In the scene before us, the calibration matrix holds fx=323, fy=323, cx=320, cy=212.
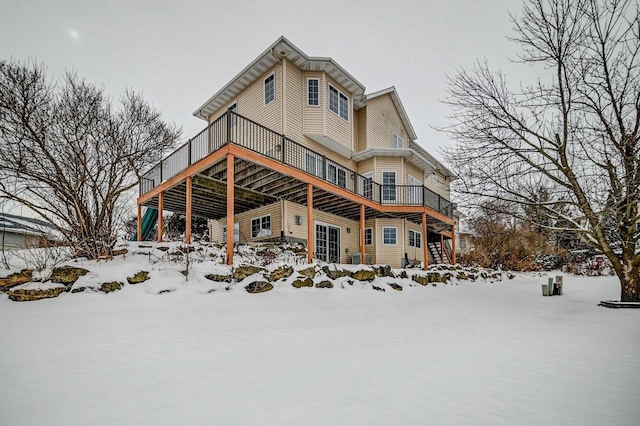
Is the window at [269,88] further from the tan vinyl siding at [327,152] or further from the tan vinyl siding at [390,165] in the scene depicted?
the tan vinyl siding at [390,165]

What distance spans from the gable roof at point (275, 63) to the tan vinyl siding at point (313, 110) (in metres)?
0.33

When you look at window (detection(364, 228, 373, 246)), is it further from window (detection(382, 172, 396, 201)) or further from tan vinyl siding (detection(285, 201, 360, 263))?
window (detection(382, 172, 396, 201))

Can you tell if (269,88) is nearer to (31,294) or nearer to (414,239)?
(414,239)

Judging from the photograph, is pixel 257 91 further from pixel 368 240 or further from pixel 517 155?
pixel 517 155

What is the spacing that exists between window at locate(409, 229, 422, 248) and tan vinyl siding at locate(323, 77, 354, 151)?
5790 mm

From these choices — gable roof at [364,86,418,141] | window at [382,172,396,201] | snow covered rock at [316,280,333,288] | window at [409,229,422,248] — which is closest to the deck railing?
window at [382,172,396,201]

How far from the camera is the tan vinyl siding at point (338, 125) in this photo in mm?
13844

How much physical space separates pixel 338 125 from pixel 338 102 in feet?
3.79

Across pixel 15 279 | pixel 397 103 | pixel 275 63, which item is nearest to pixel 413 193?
pixel 397 103

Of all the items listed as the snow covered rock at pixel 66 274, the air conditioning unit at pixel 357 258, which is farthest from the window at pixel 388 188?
the snow covered rock at pixel 66 274

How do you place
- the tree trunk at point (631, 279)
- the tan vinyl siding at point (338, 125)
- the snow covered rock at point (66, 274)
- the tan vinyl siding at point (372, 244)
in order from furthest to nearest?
the tan vinyl siding at point (372, 244) < the tan vinyl siding at point (338, 125) < the tree trunk at point (631, 279) < the snow covered rock at point (66, 274)

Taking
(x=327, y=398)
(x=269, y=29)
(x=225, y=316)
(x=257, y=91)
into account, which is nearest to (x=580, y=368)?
(x=327, y=398)

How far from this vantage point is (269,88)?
1358cm

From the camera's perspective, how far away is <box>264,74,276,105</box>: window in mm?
13289
